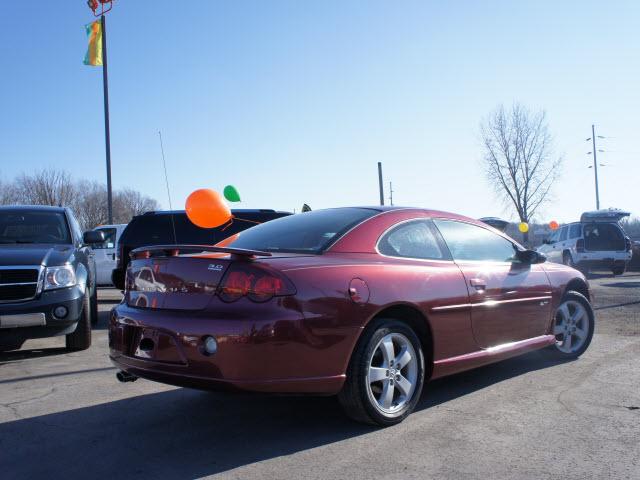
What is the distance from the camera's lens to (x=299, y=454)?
132 inches

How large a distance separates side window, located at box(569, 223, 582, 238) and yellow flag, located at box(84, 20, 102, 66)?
55.6 ft

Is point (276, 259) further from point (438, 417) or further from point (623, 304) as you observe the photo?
point (623, 304)

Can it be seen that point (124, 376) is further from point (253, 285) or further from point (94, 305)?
point (94, 305)

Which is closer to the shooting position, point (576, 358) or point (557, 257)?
point (576, 358)

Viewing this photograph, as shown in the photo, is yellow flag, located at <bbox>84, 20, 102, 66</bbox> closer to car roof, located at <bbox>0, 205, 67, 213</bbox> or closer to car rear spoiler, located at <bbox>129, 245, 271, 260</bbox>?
car roof, located at <bbox>0, 205, 67, 213</bbox>

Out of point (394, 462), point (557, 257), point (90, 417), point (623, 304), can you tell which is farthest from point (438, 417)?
point (557, 257)

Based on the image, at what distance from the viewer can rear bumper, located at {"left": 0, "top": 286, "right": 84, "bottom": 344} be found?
578 cm

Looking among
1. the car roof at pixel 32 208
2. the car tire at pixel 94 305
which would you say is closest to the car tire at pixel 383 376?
the car tire at pixel 94 305

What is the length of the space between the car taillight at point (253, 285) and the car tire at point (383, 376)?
68cm

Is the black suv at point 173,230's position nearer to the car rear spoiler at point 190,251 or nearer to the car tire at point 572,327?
the car tire at point 572,327

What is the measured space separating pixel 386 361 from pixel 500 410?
0.97 meters

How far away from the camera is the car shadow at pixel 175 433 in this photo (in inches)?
127

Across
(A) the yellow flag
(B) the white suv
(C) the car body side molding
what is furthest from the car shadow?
(A) the yellow flag

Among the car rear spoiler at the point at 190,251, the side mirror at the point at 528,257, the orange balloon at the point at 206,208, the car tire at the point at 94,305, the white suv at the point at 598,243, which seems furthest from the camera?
the white suv at the point at 598,243
